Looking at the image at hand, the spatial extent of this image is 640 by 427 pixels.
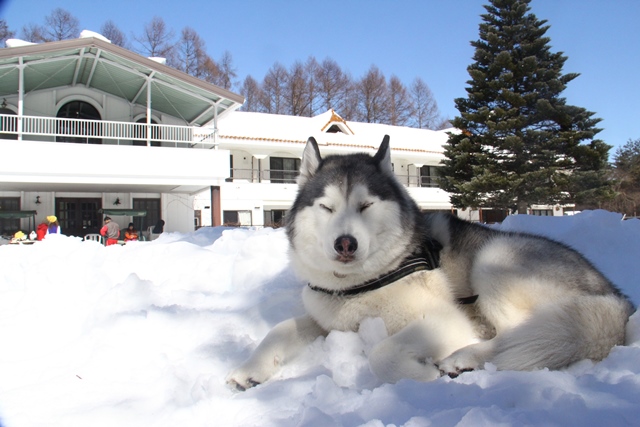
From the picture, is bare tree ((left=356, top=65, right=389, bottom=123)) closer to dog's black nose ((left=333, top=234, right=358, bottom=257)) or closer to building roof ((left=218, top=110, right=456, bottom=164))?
building roof ((left=218, top=110, right=456, bottom=164))

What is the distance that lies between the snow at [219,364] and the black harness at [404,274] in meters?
0.24

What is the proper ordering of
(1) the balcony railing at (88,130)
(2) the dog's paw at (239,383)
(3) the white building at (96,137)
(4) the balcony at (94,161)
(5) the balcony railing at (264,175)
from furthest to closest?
(5) the balcony railing at (264,175) → (1) the balcony railing at (88,130) → (3) the white building at (96,137) → (4) the balcony at (94,161) → (2) the dog's paw at (239,383)

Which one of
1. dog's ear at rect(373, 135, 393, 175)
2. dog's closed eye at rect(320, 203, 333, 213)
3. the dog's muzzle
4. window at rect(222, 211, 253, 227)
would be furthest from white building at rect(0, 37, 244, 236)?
the dog's muzzle

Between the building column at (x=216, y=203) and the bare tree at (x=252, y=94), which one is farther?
the bare tree at (x=252, y=94)

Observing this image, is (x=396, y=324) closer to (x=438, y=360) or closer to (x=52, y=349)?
(x=438, y=360)

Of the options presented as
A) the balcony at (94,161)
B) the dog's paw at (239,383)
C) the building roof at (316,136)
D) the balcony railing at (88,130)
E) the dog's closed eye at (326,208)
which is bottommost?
the dog's paw at (239,383)

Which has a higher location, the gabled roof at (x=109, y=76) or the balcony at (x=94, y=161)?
the gabled roof at (x=109, y=76)

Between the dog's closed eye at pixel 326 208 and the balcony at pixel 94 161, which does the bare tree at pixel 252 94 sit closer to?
the balcony at pixel 94 161

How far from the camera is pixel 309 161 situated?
3.11m

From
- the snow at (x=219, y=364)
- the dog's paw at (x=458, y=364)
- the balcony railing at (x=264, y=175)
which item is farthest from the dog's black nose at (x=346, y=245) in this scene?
the balcony railing at (x=264, y=175)

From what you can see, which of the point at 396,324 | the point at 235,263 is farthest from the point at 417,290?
the point at 235,263

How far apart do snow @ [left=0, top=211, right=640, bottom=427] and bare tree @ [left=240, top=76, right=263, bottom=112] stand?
38.8 metres

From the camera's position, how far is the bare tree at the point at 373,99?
141 ft

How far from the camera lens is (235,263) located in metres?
4.78
